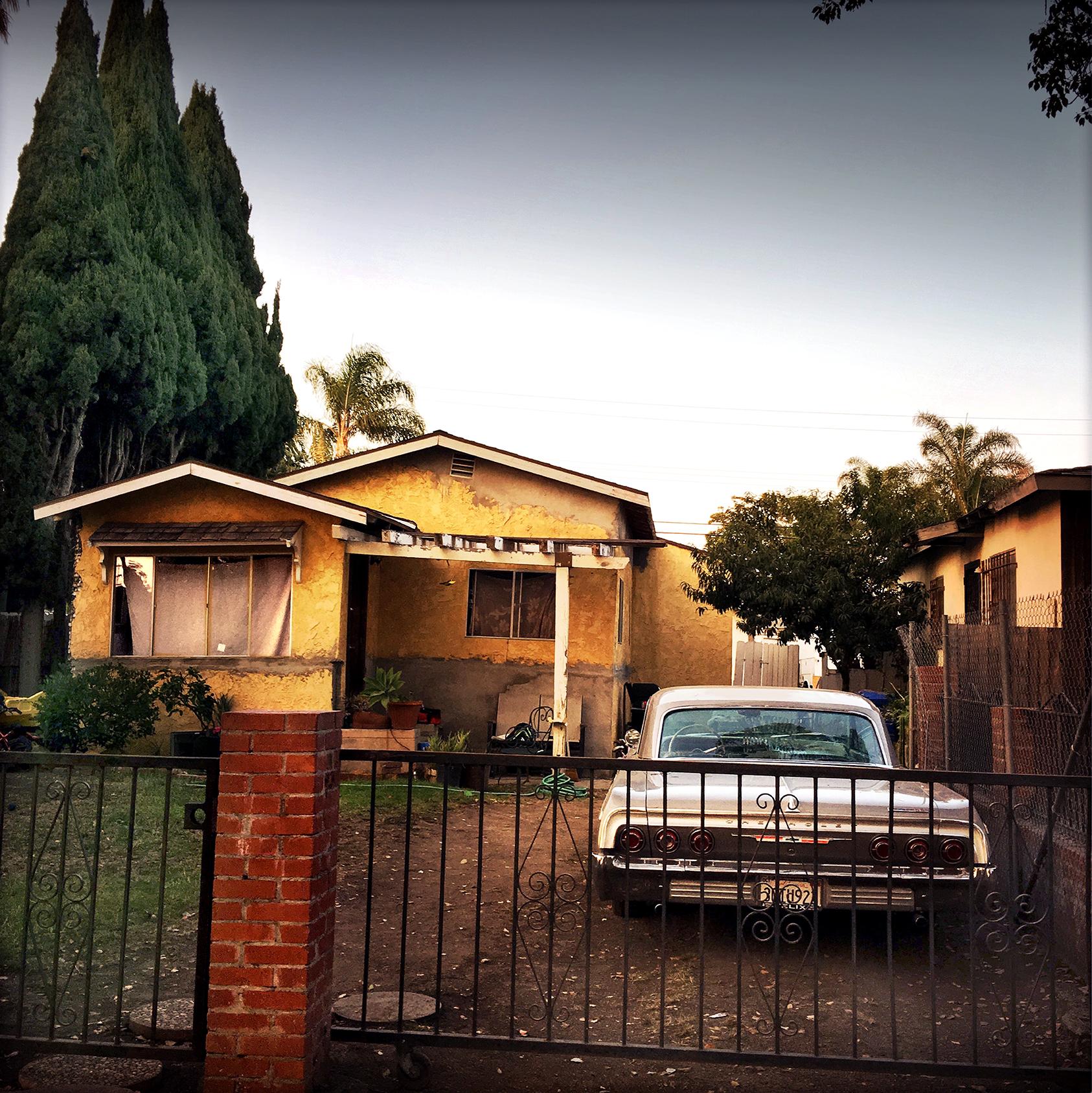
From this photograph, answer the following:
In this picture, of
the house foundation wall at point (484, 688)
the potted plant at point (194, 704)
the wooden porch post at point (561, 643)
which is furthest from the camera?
the house foundation wall at point (484, 688)

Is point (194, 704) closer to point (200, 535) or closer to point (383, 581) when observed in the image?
point (200, 535)

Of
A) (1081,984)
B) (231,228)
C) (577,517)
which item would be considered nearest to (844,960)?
(1081,984)

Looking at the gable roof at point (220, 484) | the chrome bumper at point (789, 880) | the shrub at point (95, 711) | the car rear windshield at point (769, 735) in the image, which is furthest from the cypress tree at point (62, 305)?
the chrome bumper at point (789, 880)

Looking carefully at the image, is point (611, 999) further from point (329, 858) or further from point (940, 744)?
point (940, 744)

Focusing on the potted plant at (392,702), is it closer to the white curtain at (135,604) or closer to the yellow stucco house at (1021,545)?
the white curtain at (135,604)

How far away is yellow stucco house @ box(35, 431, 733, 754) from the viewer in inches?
579

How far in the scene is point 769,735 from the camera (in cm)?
729

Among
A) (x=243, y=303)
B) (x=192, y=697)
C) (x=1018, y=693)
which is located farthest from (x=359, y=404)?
(x=1018, y=693)

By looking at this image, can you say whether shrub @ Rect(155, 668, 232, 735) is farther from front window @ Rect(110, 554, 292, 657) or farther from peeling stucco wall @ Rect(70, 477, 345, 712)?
front window @ Rect(110, 554, 292, 657)

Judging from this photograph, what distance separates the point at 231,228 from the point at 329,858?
2931 cm

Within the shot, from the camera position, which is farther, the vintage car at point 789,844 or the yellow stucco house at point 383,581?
the yellow stucco house at point 383,581

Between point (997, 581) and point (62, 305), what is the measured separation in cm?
1841

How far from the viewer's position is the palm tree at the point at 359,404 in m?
29.9

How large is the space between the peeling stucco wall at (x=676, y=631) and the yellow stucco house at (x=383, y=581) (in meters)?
1.31
